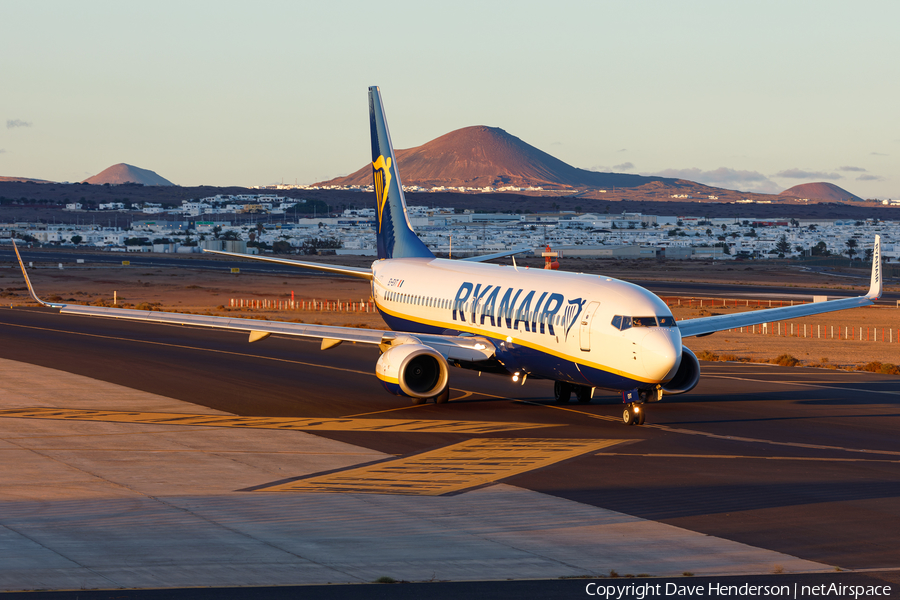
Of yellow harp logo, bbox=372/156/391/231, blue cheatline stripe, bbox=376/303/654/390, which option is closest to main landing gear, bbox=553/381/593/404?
blue cheatline stripe, bbox=376/303/654/390

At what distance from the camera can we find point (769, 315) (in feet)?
121

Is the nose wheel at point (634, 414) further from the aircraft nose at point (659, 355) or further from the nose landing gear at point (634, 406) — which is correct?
the aircraft nose at point (659, 355)

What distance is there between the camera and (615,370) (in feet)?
95.8

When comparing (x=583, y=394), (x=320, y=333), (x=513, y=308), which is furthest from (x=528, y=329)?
(x=320, y=333)

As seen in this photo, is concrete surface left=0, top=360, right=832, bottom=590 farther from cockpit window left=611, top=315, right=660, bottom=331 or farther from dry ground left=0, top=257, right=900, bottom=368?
dry ground left=0, top=257, right=900, bottom=368

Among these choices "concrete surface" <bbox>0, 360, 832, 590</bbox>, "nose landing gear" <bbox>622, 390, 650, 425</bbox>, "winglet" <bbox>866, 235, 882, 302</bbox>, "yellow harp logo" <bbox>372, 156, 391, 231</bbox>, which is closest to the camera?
"concrete surface" <bbox>0, 360, 832, 590</bbox>

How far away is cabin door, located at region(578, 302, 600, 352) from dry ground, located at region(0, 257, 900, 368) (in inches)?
883

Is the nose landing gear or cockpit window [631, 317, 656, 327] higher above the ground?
cockpit window [631, 317, 656, 327]

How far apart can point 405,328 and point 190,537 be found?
24.7m

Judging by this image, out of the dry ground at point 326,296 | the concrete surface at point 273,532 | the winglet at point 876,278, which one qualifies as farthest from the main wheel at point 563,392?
the dry ground at point 326,296

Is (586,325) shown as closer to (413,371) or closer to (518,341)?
(518,341)

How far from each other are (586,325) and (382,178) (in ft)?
64.1

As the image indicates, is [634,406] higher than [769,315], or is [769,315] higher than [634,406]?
[769,315]

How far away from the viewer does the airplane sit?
1146 inches
